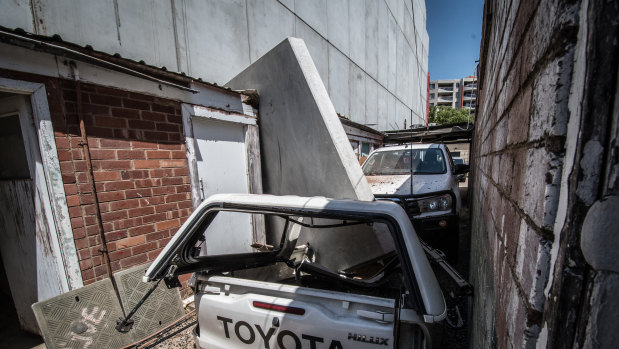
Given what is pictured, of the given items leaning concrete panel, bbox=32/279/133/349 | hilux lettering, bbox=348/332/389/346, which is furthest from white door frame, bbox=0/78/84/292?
hilux lettering, bbox=348/332/389/346

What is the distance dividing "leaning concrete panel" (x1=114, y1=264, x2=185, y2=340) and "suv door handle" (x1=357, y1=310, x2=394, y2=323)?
8.92ft

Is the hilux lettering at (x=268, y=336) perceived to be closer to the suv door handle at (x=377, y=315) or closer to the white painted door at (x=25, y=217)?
the suv door handle at (x=377, y=315)

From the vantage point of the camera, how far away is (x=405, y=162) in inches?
191

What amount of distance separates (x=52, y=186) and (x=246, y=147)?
2.40 meters

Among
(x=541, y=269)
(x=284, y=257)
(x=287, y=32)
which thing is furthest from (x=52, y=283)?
(x=287, y=32)

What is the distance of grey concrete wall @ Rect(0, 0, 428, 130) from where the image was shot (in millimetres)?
2770

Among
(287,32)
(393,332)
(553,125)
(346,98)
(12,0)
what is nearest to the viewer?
(553,125)

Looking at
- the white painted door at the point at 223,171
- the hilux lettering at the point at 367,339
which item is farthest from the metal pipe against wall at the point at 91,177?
the hilux lettering at the point at 367,339

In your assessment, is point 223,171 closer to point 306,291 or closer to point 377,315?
point 306,291

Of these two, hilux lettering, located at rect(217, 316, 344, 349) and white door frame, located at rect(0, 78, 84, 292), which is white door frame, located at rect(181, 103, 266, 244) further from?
hilux lettering, located at rect(217, 316, 344, 349)

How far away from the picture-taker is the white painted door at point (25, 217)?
2387 millimetres

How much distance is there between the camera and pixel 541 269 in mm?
531

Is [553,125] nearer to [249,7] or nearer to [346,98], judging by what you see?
[249,7]

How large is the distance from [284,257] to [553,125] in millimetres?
2263
